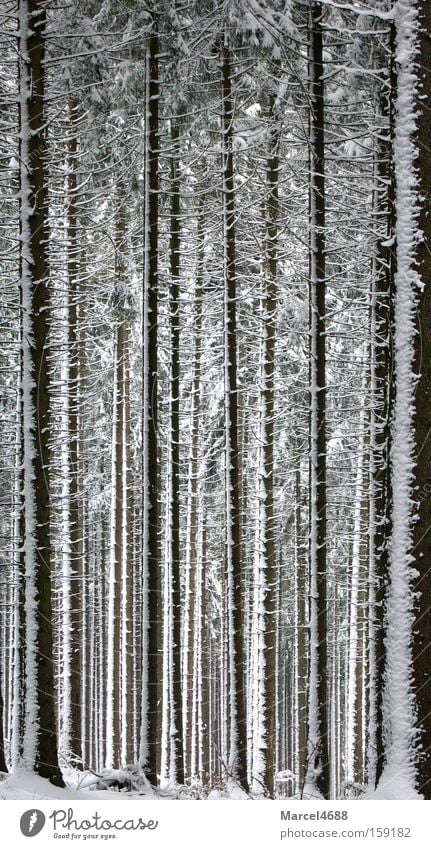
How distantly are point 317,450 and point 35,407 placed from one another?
150 inches

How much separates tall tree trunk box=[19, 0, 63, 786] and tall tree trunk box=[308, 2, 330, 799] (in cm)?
331

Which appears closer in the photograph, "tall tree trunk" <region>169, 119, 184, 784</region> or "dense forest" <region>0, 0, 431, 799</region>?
"dense forest" <region>0, 0, 431, 799</region>

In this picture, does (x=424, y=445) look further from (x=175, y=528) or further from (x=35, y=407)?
(x=175, y=528)

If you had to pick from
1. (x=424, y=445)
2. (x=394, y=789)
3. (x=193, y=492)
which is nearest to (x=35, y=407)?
(x=424, y=445)

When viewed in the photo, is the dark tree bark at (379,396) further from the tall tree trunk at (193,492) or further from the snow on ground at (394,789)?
the tall tree trunk at (193,492)

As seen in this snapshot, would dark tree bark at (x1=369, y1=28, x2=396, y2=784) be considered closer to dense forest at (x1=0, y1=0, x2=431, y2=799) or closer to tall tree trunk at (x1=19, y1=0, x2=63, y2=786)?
dense forest at (x1=0, y1=0, x2=431, y2=799)

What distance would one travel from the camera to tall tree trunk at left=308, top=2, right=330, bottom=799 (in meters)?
9.30

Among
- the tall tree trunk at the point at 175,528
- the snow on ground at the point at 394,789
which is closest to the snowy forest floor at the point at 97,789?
the tall tree trunk at the point at 175,528

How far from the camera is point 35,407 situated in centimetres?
853

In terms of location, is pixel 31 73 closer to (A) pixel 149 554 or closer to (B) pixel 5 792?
(A) pixel 149 554

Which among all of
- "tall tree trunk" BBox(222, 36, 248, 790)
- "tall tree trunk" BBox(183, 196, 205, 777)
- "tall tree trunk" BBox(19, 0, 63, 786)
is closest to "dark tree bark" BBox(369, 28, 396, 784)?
"tall tree trunk" BBox(222, 36, 248, 790)

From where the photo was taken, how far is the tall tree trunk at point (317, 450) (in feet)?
30.5

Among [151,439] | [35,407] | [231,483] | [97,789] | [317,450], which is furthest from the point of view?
[231,483]
